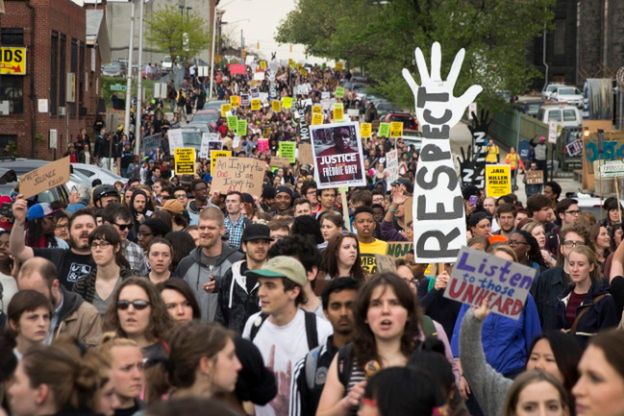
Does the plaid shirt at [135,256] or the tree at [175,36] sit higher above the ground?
the tree at [175,36]

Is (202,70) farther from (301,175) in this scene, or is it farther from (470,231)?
(470,231)

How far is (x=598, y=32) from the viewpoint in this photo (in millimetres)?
78375

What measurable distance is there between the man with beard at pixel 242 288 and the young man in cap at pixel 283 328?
170 centimetres

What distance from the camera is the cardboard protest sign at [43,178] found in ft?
53.2

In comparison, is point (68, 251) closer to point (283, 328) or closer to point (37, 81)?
point (283, 328)

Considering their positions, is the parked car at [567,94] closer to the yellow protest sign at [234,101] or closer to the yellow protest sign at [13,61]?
the yellow protest sign at [234,101]

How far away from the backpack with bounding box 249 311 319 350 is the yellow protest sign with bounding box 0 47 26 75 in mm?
39053

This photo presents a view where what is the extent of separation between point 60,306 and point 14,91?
38848 millimetres

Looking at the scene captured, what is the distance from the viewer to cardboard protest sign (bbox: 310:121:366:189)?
18891 millimetres

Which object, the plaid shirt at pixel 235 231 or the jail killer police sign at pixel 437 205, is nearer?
the jail killer police sign at pixel 437 205

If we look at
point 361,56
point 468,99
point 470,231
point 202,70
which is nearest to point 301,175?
point 470,231

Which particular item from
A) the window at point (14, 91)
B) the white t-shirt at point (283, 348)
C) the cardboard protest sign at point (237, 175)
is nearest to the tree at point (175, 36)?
the window at point (14, 91)

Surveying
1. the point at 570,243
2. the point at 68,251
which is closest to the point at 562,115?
the point at 570,243

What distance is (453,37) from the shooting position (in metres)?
48.2
